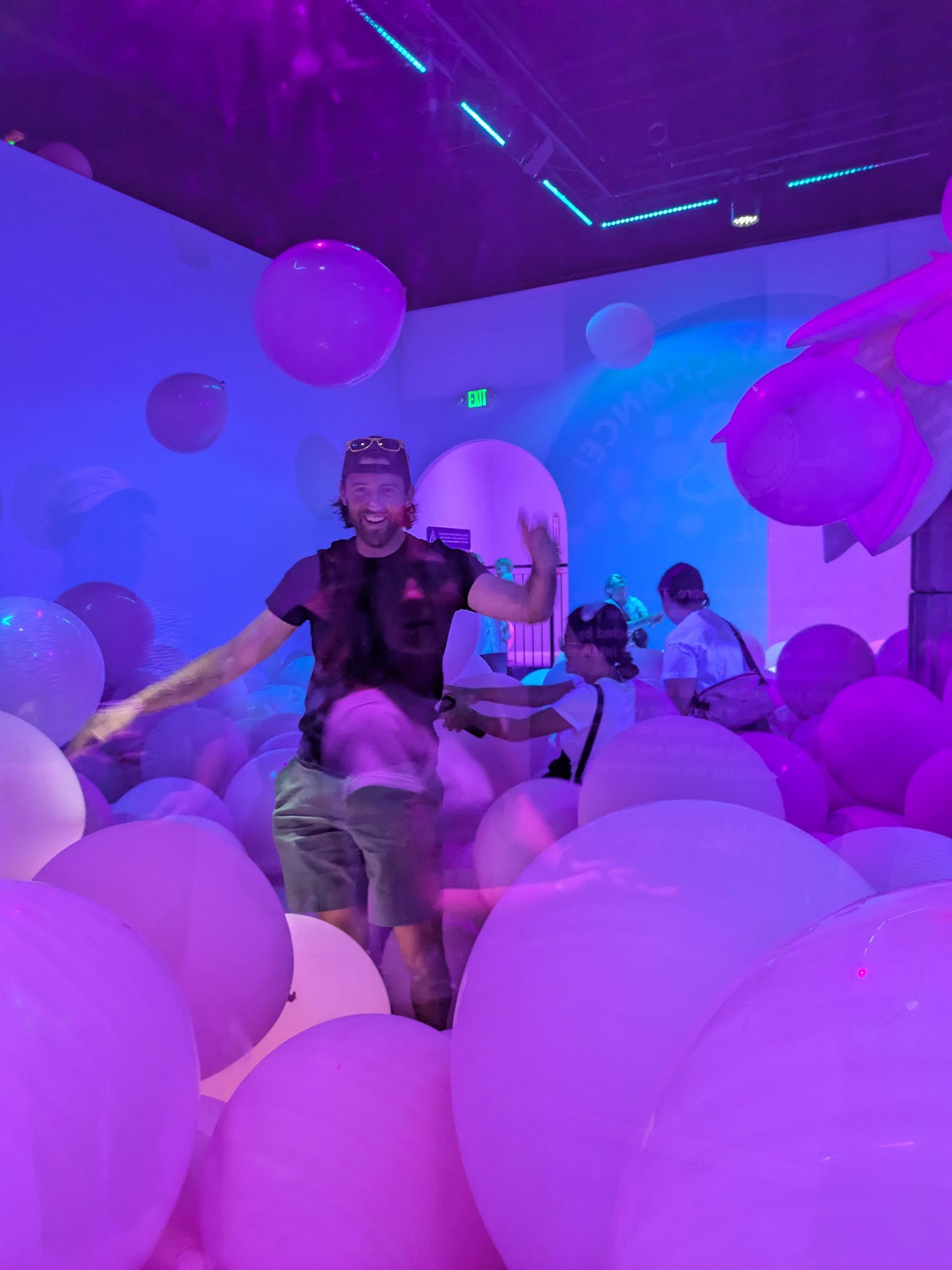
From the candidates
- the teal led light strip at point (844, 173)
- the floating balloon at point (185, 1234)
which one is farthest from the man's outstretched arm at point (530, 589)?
the teal led light strip at point (844, 173)

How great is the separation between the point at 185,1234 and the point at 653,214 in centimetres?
258

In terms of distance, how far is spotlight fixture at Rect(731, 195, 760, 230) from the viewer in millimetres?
2742

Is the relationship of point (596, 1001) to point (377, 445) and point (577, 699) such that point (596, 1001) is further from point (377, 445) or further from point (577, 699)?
point (577, 699)

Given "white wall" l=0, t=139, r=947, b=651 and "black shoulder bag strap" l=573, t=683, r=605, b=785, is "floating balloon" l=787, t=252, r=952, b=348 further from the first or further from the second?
"white wall" l=0, t=139, r=947, b=651

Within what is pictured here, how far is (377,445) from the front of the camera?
4.14 feet

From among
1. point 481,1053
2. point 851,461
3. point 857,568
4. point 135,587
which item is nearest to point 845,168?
point 857,568

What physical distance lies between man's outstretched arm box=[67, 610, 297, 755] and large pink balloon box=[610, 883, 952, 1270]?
935 millimetres

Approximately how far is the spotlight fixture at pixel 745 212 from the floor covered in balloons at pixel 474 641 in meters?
0.02

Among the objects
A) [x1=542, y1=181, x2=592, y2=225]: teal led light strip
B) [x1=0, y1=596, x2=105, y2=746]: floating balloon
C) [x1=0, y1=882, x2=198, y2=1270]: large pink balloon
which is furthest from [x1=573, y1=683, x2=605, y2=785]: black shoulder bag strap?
[x1=542, y1=181, x2=592, y2=225]: teal led light strip

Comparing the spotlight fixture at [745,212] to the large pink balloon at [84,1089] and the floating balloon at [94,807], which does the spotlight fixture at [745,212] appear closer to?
the floating balloon at [94,807]

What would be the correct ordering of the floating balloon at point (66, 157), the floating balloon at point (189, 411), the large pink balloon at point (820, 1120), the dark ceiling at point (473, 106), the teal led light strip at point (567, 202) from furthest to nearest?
1. the teal led light strip at point (567, 202)
2. the floating balloon at point (66, 157)
3. the floating balloon at point (189, 411)
4. the dark ceiling at point (473, 106)
5. the large pink balloon at point (820, 1120)

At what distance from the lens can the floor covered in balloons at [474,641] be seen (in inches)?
19.9

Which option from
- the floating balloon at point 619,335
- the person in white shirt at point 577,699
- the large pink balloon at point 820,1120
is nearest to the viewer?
the large pink balloon at point 820,1120

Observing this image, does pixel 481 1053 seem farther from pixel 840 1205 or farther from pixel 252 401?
pixel 252 401
